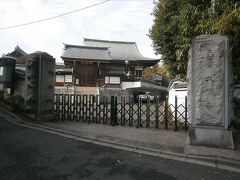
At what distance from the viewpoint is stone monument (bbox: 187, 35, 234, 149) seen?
7266 millimetres

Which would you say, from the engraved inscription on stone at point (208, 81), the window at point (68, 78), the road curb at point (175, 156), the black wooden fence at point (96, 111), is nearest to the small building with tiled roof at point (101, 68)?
the window at point (68, 78)

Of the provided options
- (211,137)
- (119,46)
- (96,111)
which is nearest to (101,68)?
(119,46)

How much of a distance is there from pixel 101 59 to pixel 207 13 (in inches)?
1116

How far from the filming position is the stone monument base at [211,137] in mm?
7145

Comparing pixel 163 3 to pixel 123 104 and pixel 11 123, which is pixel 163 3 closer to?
pixel 123 104

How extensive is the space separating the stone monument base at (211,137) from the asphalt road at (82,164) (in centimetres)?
144

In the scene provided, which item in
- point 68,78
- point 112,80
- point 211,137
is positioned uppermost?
point 68,78

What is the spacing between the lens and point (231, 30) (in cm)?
794

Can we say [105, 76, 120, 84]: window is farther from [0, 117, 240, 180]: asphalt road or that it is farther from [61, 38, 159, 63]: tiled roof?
[0, 117, 240, 180]: asphalt road

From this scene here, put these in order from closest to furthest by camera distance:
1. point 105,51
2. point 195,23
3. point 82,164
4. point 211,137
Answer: point 82,164 → point 211,137 → point 195,23 → point 105,51

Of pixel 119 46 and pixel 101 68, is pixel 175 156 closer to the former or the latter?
pixel 101 68

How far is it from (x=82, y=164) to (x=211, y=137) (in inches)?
138

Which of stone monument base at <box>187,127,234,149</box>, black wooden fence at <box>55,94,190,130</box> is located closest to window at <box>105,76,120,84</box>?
black wooden fence at <box>55,94,190,130</box>

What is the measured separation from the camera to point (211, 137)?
729 cm
